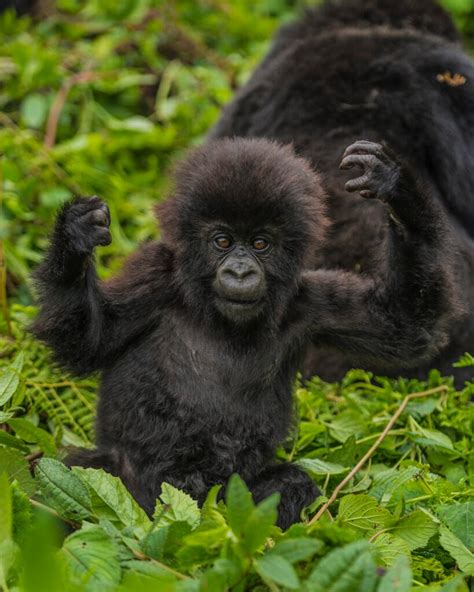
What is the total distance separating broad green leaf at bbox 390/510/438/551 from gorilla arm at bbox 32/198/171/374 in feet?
3.41

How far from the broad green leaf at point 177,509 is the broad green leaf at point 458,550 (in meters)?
0.77

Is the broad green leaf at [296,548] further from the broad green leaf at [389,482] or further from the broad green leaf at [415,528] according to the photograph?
the broad green leaf at [389,482]

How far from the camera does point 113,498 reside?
9.67 feet

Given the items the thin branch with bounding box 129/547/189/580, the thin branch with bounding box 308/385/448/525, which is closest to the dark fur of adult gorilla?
the thin branch with bounding box 308/385/448/525

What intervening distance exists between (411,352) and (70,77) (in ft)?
11.8

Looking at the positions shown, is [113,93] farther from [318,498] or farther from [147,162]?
[318,498]

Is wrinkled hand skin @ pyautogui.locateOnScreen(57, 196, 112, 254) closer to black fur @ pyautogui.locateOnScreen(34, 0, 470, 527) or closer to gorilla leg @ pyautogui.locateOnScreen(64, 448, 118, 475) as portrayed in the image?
black fur @ pyautogui.locateOnScreen(34, 0, 470, 527)

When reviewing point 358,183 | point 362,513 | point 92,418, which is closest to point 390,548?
point 362,513

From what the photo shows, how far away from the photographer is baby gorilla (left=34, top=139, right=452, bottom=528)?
3.28m

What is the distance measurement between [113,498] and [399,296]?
1224 mm

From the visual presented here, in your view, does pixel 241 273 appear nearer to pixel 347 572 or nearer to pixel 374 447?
pixel 374 447

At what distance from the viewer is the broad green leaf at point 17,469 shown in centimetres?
318

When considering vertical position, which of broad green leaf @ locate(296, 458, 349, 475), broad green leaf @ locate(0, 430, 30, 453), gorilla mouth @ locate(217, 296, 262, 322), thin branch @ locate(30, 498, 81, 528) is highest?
gorilla mouth @ locate(217, 296, 262, 322)

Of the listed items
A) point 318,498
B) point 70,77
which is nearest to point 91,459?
point 318,498
